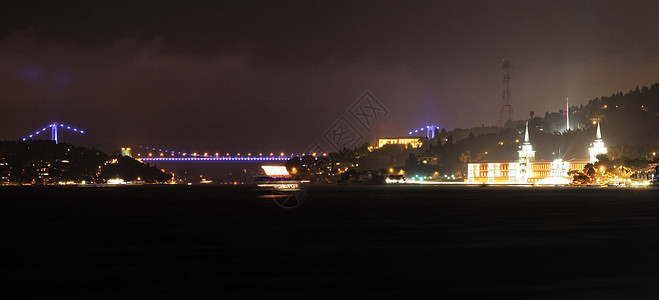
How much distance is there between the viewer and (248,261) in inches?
984

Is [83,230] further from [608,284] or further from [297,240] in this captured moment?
[608,284]

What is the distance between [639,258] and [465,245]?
6975 mm

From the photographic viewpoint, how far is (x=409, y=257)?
26.0m

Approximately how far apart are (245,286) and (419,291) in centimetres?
443

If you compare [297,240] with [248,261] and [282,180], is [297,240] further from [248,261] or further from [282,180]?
[282,180]

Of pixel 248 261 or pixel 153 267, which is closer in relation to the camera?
pixel 153 267

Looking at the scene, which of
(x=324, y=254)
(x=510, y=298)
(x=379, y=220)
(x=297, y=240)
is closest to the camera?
(x=510, y=298)

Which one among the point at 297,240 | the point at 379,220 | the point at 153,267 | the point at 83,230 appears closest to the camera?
the point at 153,267

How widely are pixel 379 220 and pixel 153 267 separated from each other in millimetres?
25642

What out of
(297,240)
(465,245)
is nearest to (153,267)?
(297,240)

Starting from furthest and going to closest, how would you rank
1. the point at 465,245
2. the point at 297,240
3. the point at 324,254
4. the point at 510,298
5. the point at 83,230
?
the point at 83,230 → the point at 297,240 → the point at 465,245 → the point at 324,254 → the point at 510,298

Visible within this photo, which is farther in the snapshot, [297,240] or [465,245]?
[297,240]

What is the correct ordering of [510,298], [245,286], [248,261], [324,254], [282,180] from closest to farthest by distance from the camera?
[510,298]
[245,286]
[248,261]
[324,254]
[282,180]

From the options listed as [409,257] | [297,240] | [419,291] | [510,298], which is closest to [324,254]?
[409,257]
